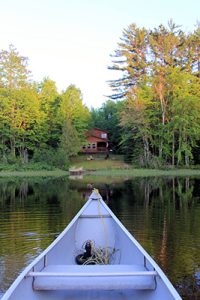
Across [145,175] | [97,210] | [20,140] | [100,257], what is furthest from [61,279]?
[20,140]

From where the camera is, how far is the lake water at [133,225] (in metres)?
8.16

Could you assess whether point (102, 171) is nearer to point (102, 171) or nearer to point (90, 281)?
point (102, 171)

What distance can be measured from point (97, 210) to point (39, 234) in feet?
7.89

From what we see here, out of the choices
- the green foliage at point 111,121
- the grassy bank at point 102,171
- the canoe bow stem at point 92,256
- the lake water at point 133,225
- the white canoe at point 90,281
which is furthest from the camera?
the green foliage at point 111,121

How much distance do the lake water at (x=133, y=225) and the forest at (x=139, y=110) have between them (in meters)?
22.5

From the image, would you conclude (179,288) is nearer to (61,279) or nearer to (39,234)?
(61,279)

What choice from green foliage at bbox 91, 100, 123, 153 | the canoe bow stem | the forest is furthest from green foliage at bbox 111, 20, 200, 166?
the canoe bow stem

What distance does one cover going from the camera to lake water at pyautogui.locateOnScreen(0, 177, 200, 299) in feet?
26.8

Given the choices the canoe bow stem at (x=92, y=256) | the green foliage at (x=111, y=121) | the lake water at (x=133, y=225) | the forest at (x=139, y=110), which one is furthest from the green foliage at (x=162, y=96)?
the canoe bow stem at (x=92, y=256)

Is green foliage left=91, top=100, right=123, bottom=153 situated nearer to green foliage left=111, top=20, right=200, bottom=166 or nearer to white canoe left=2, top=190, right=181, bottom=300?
green foliage left=111, top=20, right=200, bottom=166

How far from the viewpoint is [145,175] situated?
130 feet

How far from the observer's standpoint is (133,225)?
1323 cm

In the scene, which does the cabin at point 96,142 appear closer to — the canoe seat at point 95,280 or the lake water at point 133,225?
the lake water at point 133,225

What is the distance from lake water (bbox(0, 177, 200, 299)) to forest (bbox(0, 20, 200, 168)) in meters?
22.5
